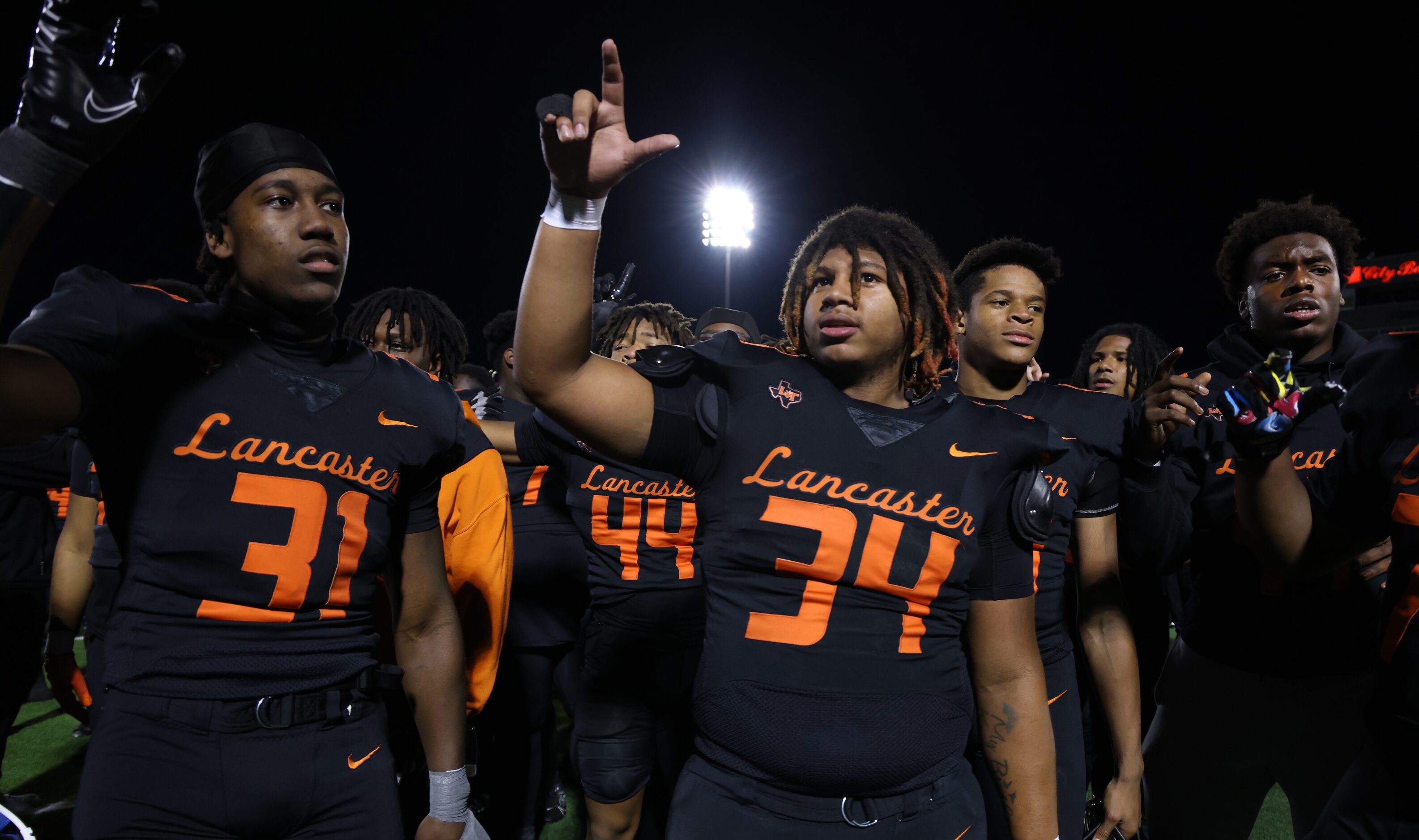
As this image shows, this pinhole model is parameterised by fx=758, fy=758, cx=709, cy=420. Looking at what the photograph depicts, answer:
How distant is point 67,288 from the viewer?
1758 mm

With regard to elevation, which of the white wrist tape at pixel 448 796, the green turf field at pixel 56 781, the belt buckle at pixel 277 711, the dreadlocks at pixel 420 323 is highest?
the dreadlocks at pixel 420 323

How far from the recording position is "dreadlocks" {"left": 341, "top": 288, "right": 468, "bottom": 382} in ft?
14.5

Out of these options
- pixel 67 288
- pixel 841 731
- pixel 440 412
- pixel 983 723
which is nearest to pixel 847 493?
pixel 841 731

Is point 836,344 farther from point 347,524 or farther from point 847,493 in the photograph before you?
point 347,524

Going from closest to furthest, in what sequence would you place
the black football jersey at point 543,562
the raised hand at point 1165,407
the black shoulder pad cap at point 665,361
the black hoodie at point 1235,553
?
1. the black shoulder pad cap at point 665,361
2. the raised hand at point 1165,407
3. the black hoodie at point 1235,553
4. the black football jersey at point 543,562

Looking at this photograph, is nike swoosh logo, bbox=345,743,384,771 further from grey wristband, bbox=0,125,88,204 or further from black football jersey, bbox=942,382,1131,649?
black football jersey, bbox=942,382,1131,649

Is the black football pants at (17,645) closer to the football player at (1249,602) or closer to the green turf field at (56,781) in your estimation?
the green turf field at (56,781)

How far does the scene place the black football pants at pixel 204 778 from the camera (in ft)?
5.40

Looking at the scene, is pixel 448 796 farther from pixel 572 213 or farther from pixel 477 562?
pixel 572 213

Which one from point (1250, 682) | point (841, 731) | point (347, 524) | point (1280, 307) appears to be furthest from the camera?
point (1280, 307)

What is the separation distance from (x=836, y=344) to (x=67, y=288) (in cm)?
184

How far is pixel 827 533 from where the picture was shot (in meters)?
1.80

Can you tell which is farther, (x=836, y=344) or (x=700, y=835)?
(x=836, y=344)

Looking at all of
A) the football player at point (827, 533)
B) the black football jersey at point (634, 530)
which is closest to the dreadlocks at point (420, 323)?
the black football jersey at point (634, 530)
